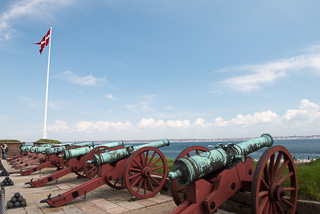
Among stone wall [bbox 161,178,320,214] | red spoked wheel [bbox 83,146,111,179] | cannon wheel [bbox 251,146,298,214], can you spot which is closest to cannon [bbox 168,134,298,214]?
cannon wheel [bbox 251,146,298,214]

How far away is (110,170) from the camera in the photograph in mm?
6113

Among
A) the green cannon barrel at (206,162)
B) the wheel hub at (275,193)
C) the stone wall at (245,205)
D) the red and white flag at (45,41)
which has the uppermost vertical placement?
the red and white flag at (45,41)

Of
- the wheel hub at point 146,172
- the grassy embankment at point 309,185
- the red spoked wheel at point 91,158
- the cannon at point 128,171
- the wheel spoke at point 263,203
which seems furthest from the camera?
the red spoked wheel at point 91,158

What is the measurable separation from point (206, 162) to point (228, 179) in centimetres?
46

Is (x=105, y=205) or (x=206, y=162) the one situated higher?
(x=206, y=162)

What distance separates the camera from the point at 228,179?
11.4 feet

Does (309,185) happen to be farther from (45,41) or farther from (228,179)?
(45,41)

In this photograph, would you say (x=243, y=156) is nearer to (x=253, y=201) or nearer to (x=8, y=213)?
(x=253, y=201)

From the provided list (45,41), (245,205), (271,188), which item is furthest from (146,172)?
(45,41)

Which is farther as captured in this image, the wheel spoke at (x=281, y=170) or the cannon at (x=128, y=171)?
the cannon at (x=128, y=171)

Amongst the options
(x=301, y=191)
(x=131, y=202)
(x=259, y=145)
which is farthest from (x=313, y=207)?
(x=131, y=202)

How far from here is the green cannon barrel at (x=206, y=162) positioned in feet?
10.3

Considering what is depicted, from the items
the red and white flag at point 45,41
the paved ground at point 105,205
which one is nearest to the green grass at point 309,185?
the paved ground at point 105,205

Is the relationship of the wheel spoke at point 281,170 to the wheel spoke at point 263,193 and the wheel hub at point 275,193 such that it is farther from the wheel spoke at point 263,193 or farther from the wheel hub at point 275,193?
the wheel spoke at point 263,193
